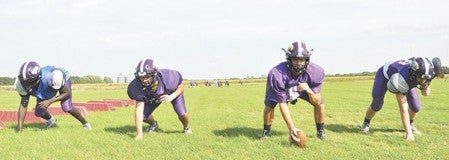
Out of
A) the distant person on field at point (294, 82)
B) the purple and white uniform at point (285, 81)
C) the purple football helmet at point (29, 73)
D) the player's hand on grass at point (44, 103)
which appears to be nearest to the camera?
the distant person on field at point (294, 82)

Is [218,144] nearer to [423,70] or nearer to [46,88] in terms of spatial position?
[423,70]

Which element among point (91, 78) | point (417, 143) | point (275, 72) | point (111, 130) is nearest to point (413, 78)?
point (417, 143)

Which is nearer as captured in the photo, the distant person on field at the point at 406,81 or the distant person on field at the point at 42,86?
the distant person on field at the point at 406,81

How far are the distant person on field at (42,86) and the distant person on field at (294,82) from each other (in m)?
5.29

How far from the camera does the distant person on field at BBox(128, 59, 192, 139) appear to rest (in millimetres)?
9789

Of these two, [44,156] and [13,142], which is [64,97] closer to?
[13,142]

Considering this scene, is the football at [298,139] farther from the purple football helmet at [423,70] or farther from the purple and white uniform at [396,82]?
the purple football helmet at [423,70]

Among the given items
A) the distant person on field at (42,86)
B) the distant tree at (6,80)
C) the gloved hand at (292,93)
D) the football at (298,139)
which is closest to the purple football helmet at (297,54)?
the gloved hand at (292,93)

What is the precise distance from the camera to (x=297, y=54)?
29.7 feet

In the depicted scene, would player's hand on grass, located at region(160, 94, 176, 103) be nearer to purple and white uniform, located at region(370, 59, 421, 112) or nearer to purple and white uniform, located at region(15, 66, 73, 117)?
purple and white uniform, located at region(15, 66, 73, 117)

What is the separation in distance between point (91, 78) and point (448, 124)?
166348mm

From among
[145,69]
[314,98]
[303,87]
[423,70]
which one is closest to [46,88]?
[145,69]

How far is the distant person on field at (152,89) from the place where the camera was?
979 centimetres

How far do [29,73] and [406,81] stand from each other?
852 cm
